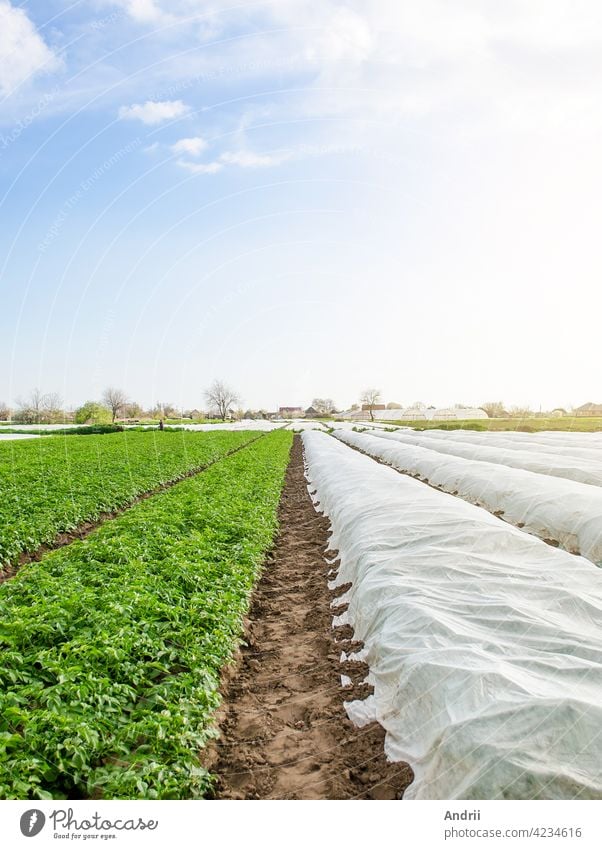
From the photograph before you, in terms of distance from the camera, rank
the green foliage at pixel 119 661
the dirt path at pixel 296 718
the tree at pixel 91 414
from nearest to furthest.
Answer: the green foliage at pixel 119 661 → the dirt path at pixel 296 718 → the tree at pixel 91 414

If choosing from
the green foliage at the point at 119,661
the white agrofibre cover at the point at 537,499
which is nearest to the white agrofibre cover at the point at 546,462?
the white agrofibre cover at the point at 537,499

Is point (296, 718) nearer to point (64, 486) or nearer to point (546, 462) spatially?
point (64, 486)

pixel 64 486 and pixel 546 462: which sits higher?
pixel 546 462

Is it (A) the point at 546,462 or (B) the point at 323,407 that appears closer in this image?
(A) the point at 546,462

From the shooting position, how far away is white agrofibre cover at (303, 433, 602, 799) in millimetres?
2902

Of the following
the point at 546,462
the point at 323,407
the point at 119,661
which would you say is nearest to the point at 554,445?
the point at 546,462

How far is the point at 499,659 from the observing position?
152 inches

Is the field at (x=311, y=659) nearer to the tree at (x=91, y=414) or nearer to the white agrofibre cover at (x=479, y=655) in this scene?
the white agrofibre cover at (x=479, y=655)

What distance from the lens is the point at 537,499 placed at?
1048cm
